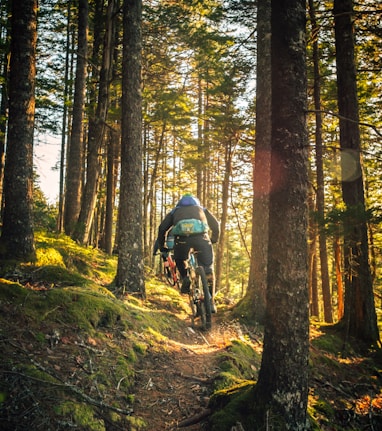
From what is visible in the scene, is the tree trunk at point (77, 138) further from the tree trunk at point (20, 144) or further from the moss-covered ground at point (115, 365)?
the tree trunk at point (20, 144)

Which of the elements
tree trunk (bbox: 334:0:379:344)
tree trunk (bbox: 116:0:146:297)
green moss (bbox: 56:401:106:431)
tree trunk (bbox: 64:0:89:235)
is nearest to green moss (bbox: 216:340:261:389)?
green moss (bbox: 56:401:106:431)

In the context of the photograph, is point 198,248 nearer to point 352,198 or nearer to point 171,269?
point 171,269

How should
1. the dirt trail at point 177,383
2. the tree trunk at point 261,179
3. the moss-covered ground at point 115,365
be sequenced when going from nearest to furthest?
the moss-covered ground at point 115,365 < the dirt trail at point 177,383 < the tree trunk at point 261,179

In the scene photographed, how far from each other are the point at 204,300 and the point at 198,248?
113cm

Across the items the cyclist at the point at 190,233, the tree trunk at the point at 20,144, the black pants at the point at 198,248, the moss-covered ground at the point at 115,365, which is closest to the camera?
the moss-covered ground at the point at 115,365

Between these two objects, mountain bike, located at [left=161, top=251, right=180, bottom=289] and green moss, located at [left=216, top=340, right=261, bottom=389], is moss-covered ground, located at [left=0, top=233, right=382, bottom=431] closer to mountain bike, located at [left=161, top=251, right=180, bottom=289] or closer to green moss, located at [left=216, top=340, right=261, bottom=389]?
green moss, located at [left=216, top=340, right=261, bottom=389]

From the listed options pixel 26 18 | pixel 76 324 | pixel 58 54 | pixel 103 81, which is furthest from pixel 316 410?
pixel 58 54

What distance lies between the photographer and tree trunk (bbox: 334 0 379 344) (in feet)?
24.8

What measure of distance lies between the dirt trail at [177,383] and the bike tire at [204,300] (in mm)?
537

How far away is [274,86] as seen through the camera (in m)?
3.11

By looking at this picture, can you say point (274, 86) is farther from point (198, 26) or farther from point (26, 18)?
point (198, 26)

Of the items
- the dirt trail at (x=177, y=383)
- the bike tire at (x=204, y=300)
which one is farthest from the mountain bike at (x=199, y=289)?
the dirt trail at (x=177, y=383)

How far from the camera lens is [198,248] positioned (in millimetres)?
6504

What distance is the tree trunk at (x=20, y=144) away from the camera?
594 cm
